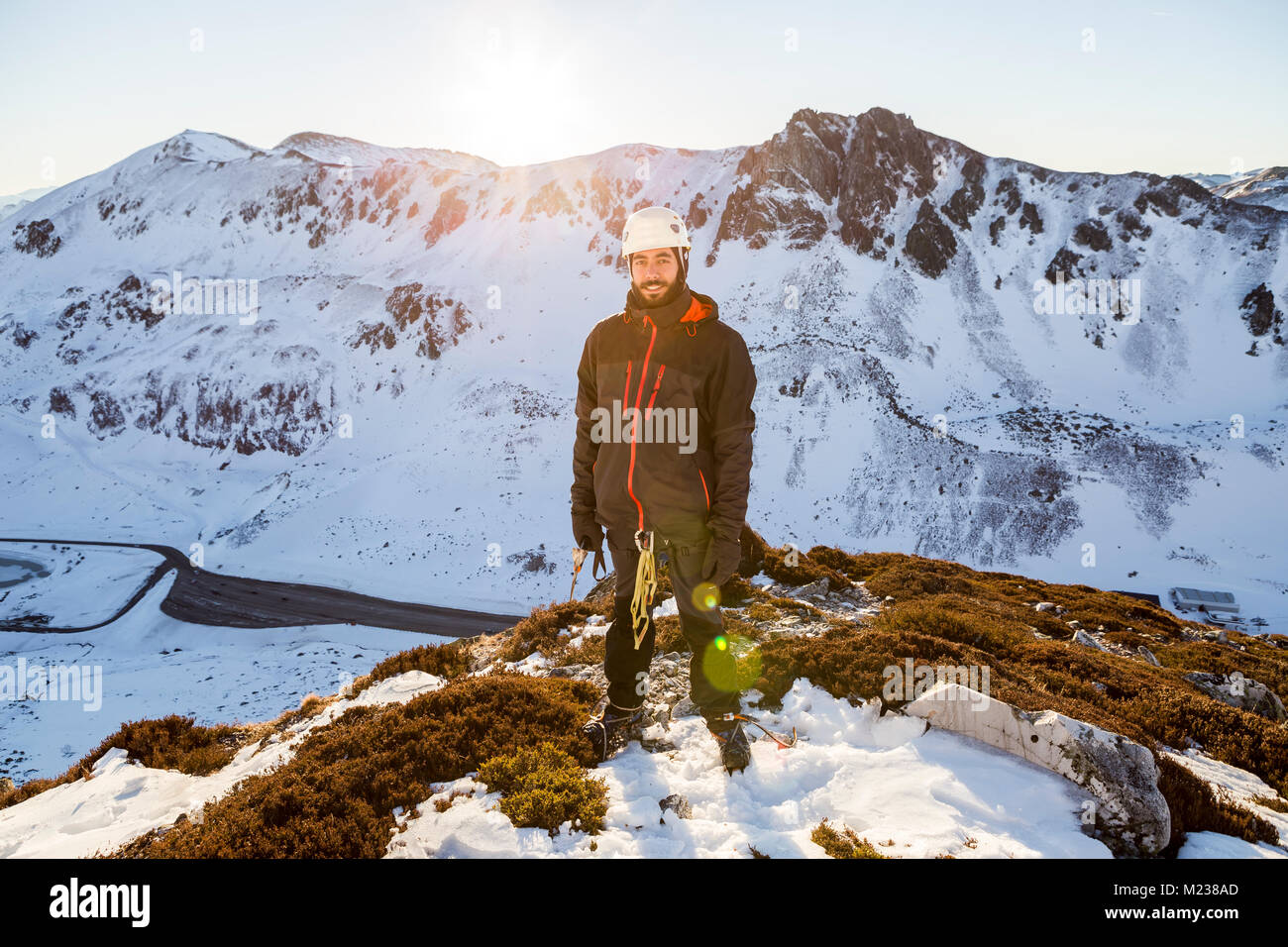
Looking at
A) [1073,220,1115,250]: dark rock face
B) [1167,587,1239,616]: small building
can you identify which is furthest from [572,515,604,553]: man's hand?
[1073,220,1115,250]: dark rock face

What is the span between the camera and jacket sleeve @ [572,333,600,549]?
548 centimetres

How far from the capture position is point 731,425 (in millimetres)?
4863

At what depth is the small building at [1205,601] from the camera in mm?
26156

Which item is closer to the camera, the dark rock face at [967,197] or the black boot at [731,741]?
the black boot at [731,741]

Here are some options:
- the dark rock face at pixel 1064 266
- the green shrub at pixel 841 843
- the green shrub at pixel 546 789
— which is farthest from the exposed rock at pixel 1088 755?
the dark rock face at pixel 1064 266

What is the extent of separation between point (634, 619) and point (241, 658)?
27.0 metres

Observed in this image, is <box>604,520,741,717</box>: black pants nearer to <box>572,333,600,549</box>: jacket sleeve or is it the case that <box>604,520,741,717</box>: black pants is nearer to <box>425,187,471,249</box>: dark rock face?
<box>572,333,600,549</box>: jacket sleeve

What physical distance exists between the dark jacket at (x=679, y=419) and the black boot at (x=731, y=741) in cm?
209

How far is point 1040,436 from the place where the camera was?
40688mm

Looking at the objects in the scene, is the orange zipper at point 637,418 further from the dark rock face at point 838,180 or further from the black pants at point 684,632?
the dark rock face at point 838,180

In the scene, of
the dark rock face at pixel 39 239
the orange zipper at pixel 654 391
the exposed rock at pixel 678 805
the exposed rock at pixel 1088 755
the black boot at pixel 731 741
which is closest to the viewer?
the exposed rock at pixel 1088 755

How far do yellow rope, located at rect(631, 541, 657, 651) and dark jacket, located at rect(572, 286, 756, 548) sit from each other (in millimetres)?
311
